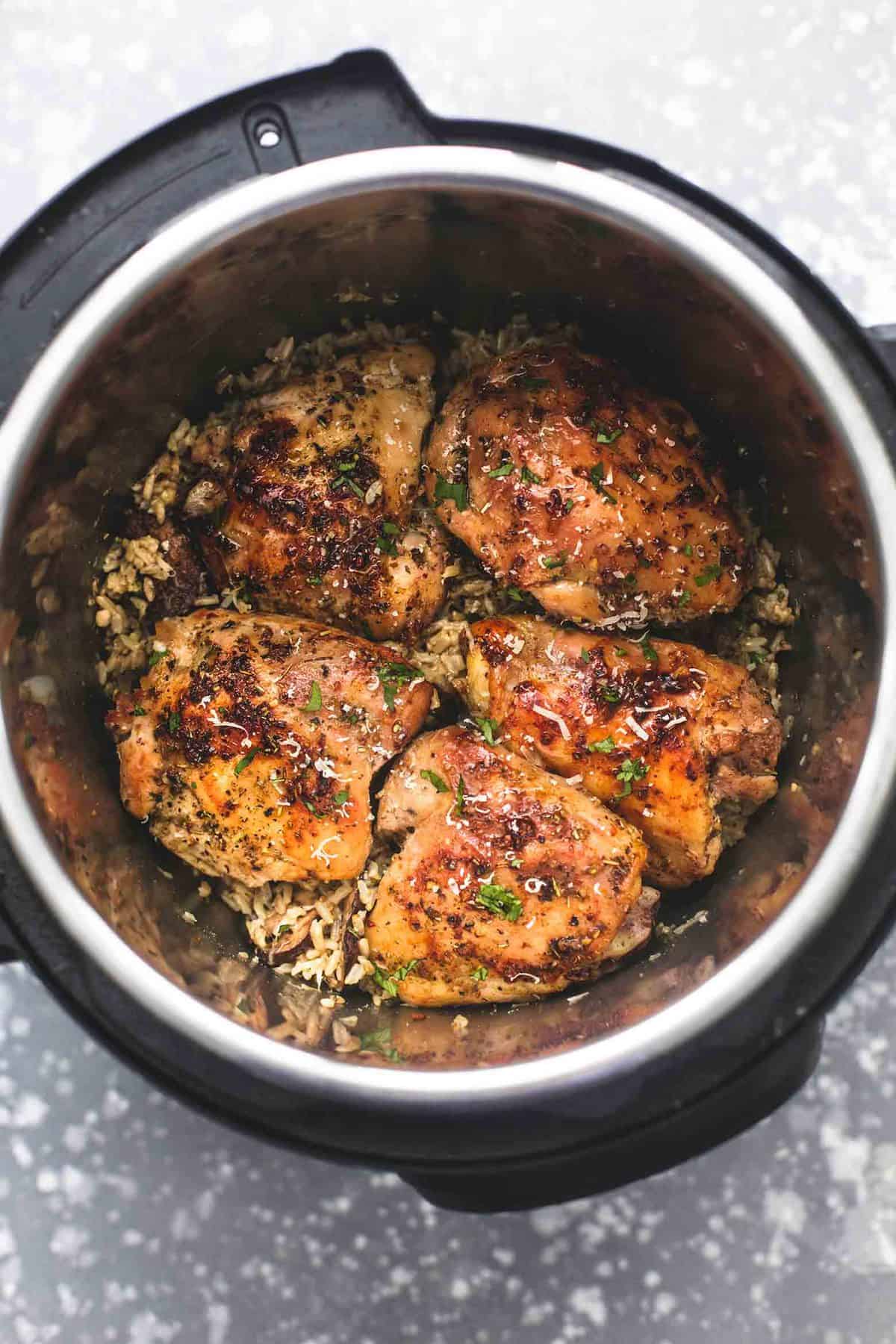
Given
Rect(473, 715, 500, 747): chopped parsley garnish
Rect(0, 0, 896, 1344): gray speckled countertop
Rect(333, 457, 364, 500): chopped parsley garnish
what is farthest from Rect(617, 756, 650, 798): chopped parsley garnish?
Rect(0, 0, 896, 1344): gray speckled countertop

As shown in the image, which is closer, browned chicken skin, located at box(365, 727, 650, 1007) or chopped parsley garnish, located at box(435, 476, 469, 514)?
browned chicken skin, located at box(365, 727, 650, 1007)

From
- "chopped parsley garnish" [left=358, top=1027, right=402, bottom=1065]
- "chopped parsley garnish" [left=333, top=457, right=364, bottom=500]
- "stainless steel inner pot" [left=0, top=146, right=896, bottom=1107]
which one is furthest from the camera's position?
"chopped parsley garnish" [left=333, top=457, right=364, bottom=500]

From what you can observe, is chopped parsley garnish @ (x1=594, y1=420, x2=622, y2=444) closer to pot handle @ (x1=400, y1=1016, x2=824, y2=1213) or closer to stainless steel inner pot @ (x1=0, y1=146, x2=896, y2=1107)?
stainless steel inner pot @ (x1=0, y1=146, x2=896, y2=1107)

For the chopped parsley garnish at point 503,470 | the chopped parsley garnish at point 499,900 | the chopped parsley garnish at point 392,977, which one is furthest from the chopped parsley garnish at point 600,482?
the chopped parsley garnish at point 392,977

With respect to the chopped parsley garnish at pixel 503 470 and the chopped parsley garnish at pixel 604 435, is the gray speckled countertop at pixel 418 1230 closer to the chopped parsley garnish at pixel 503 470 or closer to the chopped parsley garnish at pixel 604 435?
the chopped parsley garnish at pixel 604 435

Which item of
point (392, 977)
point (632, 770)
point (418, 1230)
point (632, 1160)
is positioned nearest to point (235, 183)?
point (632, 770)

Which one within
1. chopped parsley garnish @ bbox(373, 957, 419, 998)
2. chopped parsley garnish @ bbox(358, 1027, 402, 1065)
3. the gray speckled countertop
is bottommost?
the gray speckled countertop

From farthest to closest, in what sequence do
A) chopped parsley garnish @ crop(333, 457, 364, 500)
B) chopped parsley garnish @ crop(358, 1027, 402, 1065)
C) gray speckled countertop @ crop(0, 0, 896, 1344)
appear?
gray speckled countertop @ crop(0, 0, 896, 1344)
chopped parsley garnish @ crop(333, 457, 364, 500)
chopped parsley garnish @ crop(358, 1027, 402, 1065)

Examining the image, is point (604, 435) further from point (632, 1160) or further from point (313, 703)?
point (632, 1160)
